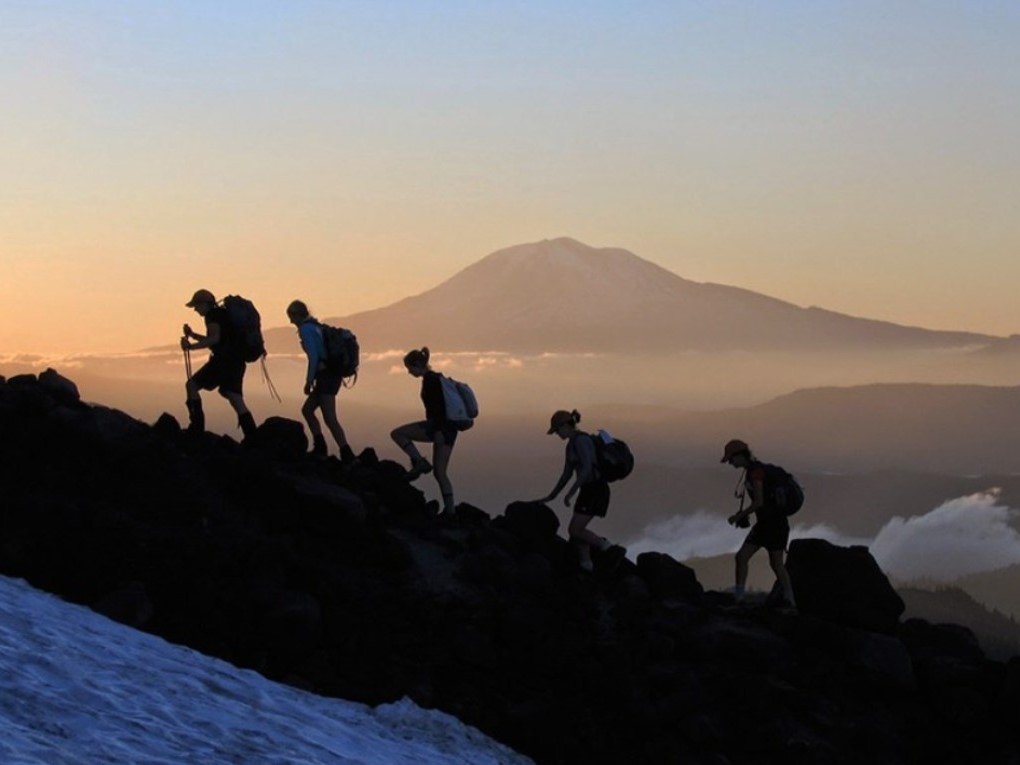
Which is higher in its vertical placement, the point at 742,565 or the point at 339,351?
the point at 339,351

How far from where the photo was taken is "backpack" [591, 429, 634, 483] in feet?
71.3

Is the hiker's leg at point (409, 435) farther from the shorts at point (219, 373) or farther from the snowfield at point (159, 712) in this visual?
the snowfield at point (159, 712)

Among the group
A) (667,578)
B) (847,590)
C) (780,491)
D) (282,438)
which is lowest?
(667,578)

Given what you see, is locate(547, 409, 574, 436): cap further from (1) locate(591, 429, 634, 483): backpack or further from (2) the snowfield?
(2) the snowfield

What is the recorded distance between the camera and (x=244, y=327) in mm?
22516

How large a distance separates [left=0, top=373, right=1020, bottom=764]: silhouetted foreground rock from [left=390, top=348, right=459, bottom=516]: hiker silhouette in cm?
90

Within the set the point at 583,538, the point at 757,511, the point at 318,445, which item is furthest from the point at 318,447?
the point at 757,511

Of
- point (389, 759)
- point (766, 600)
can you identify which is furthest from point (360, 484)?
point (389, 759)

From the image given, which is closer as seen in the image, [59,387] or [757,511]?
[757,511]

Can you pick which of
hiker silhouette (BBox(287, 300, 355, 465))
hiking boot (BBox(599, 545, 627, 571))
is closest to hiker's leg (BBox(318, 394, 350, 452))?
hiker silhouette (BBox(287, 300, 355, 465))

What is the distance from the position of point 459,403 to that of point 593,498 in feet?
7.30

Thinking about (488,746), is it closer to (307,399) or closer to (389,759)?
(389,759)

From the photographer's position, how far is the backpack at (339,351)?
2281 centimetres

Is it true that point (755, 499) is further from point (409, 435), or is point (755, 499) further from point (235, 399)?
point (235, 399)
